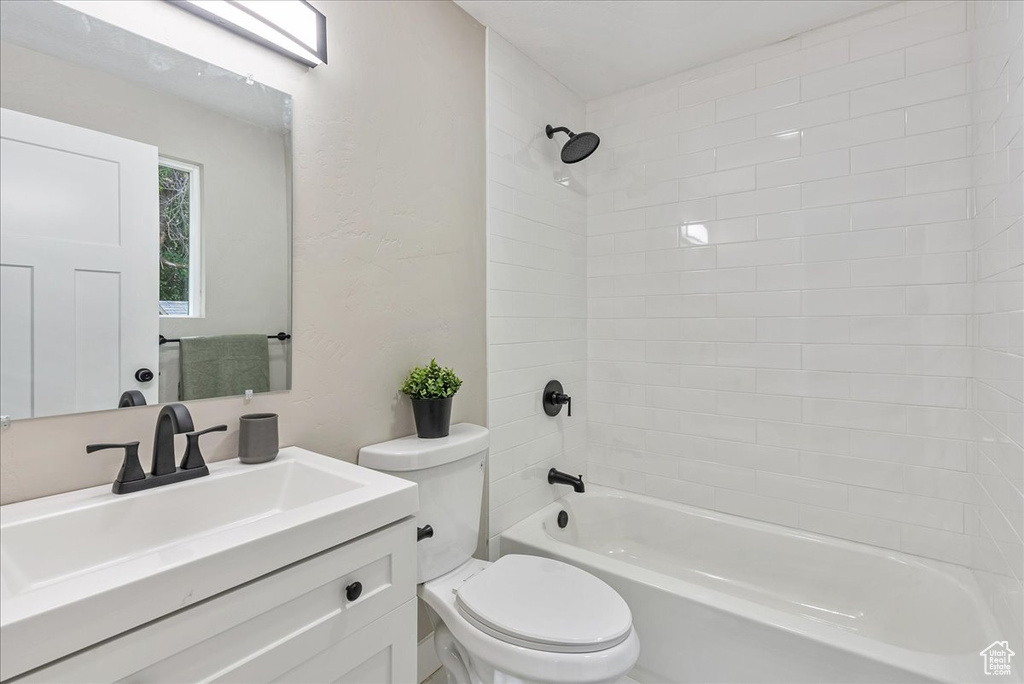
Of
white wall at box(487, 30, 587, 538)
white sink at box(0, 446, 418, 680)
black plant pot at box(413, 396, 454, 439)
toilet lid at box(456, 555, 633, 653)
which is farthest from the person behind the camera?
white wall at box(487, 30, 587, 538)

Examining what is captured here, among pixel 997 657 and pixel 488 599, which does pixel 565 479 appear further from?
pixel 997 657

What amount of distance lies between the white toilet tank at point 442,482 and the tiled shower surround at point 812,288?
15.0 inches

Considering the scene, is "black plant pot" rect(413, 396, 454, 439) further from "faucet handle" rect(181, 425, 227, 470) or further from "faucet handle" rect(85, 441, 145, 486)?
"faucet handle" rect(85, 441, 145, 486)

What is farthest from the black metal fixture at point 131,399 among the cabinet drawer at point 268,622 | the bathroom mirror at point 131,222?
the cabinet drawer at point 268,622

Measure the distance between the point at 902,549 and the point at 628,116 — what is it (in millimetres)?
2251

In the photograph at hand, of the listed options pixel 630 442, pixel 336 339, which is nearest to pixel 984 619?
pixel 630 442

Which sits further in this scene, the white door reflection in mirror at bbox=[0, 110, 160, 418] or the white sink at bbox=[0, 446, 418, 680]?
the white door reflection in mirror at bbox=[0, 110, 160, 418]

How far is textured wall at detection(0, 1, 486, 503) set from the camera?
3.77 ft

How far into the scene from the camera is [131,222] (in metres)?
1.07

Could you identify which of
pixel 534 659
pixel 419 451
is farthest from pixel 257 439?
pixel 534 659

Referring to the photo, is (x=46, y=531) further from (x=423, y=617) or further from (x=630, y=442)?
(x=630, y=442)

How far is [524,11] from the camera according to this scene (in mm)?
1901

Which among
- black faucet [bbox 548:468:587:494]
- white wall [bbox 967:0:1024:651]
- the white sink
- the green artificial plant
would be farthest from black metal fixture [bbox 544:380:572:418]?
white wall [bbox 967:0:1024:651]

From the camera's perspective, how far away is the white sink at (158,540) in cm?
62
